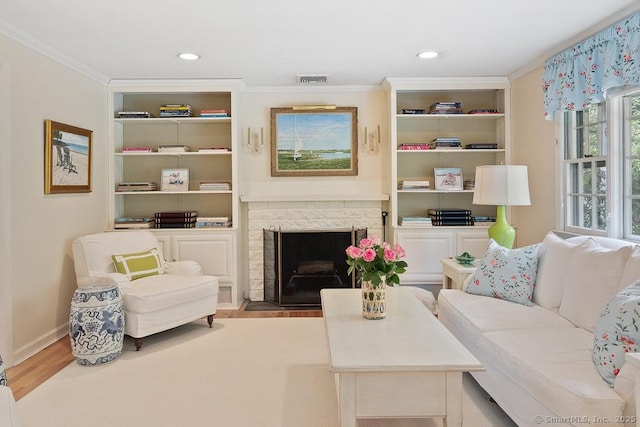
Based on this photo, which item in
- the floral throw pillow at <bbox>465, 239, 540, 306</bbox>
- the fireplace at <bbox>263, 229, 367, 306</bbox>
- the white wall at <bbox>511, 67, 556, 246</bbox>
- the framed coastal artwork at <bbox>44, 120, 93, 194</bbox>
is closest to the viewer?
the floral throw pillow at <bbox>465, 239, 540, 306</bbox>

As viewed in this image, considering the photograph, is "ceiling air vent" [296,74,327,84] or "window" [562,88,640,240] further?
"ceiling air vent" [296,74,327,84]

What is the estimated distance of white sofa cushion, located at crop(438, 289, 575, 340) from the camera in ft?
7.83

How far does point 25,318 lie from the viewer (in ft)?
10.4

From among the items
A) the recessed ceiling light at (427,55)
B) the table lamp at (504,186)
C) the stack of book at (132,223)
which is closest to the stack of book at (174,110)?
the stack of book at (132,223)

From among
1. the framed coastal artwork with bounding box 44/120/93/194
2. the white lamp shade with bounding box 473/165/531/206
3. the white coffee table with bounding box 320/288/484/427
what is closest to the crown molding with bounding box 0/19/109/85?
the framed coastal artwork with bounding box 44/120/93/194

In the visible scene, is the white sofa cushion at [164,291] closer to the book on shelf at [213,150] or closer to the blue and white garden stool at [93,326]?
the blue and white garden stool at [93,326]

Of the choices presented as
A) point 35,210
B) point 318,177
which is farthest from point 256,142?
point 35,210

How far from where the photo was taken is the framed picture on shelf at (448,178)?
451cm

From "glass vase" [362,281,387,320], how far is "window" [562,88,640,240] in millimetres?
1880

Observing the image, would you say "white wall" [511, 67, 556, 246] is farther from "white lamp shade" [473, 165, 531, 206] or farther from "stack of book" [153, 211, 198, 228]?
"stack of book" [153, 211, 198, 228]

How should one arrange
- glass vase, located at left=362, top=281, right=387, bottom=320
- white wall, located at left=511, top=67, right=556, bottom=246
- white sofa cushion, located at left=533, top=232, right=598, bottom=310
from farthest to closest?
white wall, located at left=511, top=67, right=556, bottom=246, white sofa cushion, located at left=533, top=232, right=598, bottom=310, glass vase, located at left=362, top=281, right=387, bottom=320

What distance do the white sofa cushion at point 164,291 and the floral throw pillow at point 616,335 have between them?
9.29 feet

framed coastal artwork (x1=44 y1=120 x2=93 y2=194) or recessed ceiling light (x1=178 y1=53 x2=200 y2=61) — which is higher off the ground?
recessed ceiling light (x1=178 y1=53 x2=200 y2=61)

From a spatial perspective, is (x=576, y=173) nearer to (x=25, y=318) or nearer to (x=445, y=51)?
(x=445, y=51)
